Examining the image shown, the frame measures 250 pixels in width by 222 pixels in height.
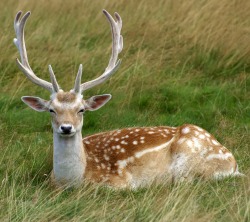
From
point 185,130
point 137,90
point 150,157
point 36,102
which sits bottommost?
point 137,90

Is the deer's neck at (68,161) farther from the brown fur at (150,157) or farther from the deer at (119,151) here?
the brown fur at (150,157)

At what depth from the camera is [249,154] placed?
23.1 ft

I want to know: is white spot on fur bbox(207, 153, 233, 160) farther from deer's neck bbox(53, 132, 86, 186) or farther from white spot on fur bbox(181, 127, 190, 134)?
deer's neck bbox(53, 132, 86, 186)

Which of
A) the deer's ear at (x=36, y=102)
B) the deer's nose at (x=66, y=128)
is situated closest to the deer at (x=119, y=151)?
the deer's ear at (x=36, y=102)

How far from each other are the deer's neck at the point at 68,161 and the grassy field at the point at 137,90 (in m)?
0.12

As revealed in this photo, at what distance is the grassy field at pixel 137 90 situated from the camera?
17.8 ft

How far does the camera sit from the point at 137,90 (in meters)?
8.67

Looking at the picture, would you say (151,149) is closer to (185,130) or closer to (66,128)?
(185,130)

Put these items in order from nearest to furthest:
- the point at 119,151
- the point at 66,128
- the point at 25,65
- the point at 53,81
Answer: the point at 66,128, the point at 53,81, the point at 119,151, the point at 25,65

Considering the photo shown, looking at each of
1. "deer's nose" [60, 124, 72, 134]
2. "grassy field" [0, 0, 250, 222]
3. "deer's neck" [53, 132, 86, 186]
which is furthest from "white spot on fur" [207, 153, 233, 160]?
"deer's nose" [60, 124, 72, 134]

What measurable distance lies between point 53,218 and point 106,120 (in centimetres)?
297

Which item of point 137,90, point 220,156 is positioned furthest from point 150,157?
point 137,90

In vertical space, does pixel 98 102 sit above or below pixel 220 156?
above

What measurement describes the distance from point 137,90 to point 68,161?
8.53 feet
